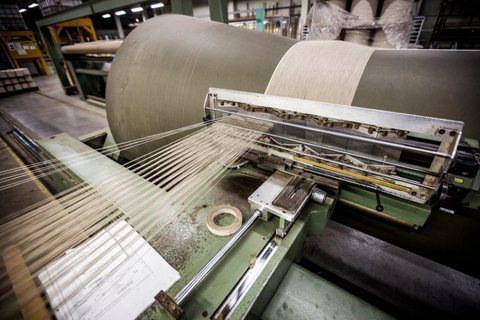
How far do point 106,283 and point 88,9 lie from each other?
3.17 metres

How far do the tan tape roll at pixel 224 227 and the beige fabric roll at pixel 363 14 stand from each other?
319 centimetres

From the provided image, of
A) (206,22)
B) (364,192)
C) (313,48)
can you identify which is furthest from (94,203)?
(206,22)

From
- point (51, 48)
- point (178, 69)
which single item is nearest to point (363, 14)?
point (178, 69)

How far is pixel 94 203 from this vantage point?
2.11 ft

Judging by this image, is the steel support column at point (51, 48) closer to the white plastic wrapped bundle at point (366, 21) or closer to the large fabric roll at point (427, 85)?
the white plastic wrapped bundle at point (366, 21)

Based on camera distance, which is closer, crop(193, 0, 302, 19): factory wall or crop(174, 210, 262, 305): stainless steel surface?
crop(174, 210, 262, 305): stainless steel surface

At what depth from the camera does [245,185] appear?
3.02 ft

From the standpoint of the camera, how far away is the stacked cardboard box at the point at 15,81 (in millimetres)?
4984

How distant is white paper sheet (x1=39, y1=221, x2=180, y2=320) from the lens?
1.66 ft

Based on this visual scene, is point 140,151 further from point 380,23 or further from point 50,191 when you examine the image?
point 380,23

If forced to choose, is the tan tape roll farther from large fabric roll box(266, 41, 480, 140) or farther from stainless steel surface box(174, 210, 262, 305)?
large fabric roll box(266, 41, 480, 140)

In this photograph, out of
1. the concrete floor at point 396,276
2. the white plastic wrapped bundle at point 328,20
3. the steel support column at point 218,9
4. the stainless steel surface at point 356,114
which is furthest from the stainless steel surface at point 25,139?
the white plastic wrapped bundle at point 328,20

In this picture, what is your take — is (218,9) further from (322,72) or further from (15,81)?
(15,81)

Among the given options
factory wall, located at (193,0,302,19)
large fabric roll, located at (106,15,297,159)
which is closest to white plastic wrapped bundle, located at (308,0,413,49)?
large fabric roll, located at (106,15,297,159)
